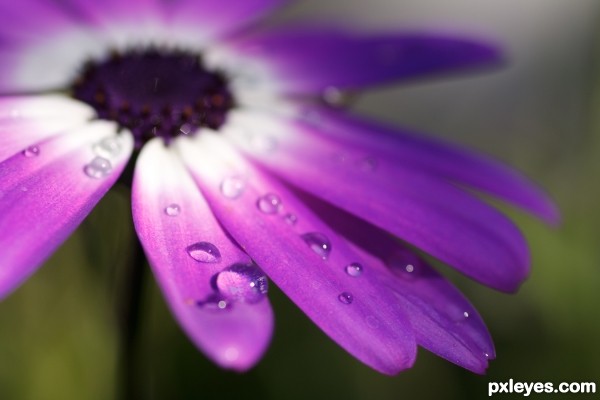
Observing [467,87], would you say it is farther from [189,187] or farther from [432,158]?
[189,187]

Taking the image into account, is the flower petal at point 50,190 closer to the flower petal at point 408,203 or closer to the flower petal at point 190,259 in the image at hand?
the flower petal at point 190,259

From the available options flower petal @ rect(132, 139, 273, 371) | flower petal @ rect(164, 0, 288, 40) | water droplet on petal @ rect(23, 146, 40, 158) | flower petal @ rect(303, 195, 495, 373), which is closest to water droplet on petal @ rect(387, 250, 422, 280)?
→ flower petal @ rect(303, 195, 495, 373)

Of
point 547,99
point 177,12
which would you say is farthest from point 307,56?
point 547,99

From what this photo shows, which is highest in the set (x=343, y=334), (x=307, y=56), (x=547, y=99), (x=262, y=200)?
(x=547, y=99)

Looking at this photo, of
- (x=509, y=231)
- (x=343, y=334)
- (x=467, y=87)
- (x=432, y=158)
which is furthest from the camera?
(x=467, y=87)

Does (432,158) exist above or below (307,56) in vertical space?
below

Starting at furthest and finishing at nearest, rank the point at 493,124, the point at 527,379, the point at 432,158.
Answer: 1. the point at 493,124
2. the point at 527,379
3. the point at 432,158
